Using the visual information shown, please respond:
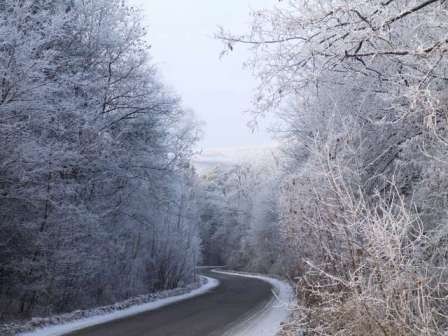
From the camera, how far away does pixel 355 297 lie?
4781 millimetres

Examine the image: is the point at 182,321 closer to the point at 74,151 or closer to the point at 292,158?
the point at 74,151

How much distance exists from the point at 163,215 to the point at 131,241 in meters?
5.39

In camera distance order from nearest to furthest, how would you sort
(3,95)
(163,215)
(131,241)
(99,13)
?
(3,95)
(99,13)
(131,241)
(163,215)

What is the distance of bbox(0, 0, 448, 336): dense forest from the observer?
16.8ft

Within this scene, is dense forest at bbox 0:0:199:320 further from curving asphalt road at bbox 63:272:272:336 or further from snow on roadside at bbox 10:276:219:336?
curving asphalt road at bbox 63:272:272:336

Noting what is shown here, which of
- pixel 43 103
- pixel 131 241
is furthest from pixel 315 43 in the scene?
pixel 131 241

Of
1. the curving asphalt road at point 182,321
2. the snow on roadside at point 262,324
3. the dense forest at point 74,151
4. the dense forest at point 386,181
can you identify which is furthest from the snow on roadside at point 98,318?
the dense forest at point 386,181

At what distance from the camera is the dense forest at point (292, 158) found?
5.11 m

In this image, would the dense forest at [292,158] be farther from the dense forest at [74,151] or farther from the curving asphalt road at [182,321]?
the curving asphalt road at [182,321]

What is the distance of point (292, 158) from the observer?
2578 centimetres

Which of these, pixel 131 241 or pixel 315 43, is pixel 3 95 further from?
pixel 131 241

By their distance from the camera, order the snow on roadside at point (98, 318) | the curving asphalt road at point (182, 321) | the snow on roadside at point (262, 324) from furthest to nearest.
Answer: the snow on roadside at point (262, 324) → the curving asphalt road at point (182, 321) → the snow on roadside at point (98, 318)

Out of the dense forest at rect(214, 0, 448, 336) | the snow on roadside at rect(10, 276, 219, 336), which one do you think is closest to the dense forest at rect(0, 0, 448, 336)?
the dense forest at rect(214, 0, 448, 336)

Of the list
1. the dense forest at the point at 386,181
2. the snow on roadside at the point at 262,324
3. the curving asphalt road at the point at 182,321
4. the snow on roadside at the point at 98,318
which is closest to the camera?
the dense forest at the point at 386,181
